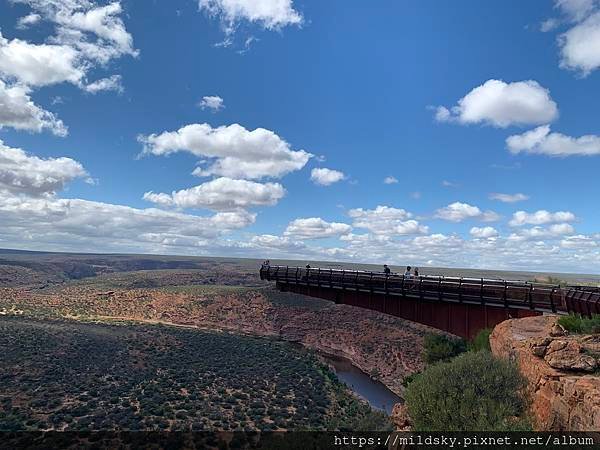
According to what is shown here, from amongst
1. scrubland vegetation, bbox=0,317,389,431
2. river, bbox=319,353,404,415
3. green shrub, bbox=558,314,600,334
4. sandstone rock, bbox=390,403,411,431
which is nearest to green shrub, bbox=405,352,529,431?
sandstone rock, bbox=390,403,411,431

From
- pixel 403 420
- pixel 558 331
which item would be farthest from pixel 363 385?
pixel 558 331

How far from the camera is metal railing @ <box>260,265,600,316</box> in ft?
66.1

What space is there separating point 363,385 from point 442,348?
11.9 meters

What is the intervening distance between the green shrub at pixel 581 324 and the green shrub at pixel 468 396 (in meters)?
3.44

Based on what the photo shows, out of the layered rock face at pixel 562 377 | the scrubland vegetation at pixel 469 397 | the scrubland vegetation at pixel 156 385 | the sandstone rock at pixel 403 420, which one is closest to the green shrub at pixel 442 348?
the scrubland vegetation at pixel 156 385

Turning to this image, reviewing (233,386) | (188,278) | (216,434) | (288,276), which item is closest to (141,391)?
(233,386)

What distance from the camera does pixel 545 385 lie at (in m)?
11.6

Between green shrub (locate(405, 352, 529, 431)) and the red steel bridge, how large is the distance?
23.9ft

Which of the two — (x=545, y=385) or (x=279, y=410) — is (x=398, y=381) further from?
(x=545, y=385)

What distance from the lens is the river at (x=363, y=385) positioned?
3538 cm

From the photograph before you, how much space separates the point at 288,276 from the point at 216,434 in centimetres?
1492

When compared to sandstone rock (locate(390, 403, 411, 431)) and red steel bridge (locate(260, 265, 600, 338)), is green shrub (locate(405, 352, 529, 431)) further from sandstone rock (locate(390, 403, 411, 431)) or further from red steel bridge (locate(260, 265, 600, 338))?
red steel bridge (locate(260, 265, 600, 338))

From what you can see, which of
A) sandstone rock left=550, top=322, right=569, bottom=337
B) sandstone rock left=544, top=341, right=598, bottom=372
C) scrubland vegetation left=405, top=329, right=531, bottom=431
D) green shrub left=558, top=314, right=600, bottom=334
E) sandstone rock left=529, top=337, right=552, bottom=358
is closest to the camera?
sandstone rock left=544, top=341, right=598, bottom=372

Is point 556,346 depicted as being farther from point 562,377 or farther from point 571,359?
point 562,377
